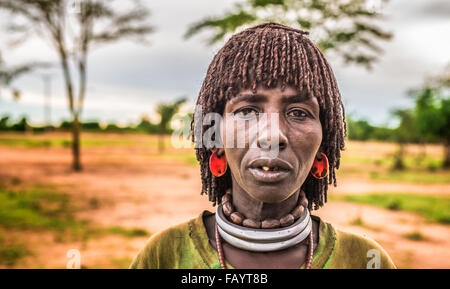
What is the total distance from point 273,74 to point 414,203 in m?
12.0

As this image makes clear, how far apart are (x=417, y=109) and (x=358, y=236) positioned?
32838 millimetres

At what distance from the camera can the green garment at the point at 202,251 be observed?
1599 mm

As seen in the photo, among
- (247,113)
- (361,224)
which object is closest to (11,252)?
(247,113)

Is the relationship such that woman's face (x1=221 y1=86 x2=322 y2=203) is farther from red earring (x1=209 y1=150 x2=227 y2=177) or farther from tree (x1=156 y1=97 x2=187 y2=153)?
A: tree (x1=156 y1=97 x2=187 y2=153)

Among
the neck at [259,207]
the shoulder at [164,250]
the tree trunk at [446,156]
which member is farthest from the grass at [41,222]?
the tree trunk at [446,156]

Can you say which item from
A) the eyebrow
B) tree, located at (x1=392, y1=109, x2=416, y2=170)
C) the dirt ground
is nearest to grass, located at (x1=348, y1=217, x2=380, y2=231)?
the dirt ground

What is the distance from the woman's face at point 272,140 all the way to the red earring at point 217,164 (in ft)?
0.33

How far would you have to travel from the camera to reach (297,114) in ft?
4.93

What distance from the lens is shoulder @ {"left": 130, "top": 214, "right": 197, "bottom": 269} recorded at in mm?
1640

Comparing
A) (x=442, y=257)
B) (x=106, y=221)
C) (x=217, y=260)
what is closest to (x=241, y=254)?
(x=217, y=260)

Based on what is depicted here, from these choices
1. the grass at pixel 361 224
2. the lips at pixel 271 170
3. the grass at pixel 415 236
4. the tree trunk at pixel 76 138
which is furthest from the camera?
the tree trunk at pixel 76 138

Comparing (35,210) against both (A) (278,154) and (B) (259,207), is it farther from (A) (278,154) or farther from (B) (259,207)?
(A) (278,154)

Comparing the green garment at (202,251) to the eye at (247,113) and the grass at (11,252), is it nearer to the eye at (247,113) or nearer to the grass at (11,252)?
the eye at (247,113)
